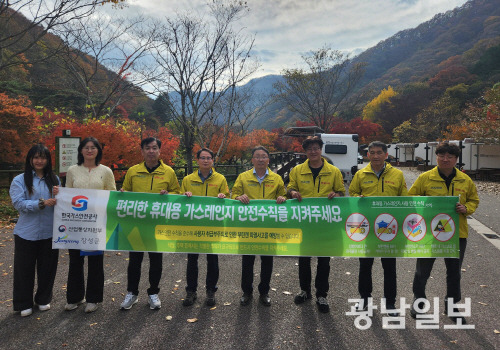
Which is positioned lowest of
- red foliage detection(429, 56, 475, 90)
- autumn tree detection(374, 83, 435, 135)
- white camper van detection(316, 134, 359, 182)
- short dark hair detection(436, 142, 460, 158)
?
short dark hair detection(436, 142, 460, 158)

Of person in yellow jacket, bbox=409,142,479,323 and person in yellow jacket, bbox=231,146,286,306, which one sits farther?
person in yellow jacket, bbox=231,146,286,306

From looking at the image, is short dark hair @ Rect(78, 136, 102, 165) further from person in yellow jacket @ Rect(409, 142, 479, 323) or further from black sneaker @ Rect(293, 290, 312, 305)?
person in yellow jacket @ Rect(409, 142, 479, 323)

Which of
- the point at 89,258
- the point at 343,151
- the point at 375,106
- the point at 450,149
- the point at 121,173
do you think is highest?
the point at 375,106

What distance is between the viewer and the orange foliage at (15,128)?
47.3ft

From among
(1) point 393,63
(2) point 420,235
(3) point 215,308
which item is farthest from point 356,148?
(1) point 393,63

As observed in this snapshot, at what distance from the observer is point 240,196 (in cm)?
364

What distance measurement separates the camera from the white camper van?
12469 mm

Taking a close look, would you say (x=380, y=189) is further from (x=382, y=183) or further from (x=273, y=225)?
(x=273, y=225)

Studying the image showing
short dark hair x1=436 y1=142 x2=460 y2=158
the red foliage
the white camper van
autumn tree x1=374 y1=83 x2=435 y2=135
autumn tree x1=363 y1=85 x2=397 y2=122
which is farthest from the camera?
autumn tree x1=363 y1=85 x2=397 y2=122

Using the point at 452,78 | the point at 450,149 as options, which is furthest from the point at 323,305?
the point at 452,78

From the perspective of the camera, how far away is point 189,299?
3680 mm

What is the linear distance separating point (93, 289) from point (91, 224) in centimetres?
76

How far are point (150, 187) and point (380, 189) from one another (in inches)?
110

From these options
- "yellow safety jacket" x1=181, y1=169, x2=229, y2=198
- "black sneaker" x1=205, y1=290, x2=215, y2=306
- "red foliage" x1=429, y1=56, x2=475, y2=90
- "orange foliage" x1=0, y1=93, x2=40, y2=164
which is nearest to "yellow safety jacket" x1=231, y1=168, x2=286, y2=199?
"yellow safety jacket" x1=181, y1=169, x2=229, y2=198
